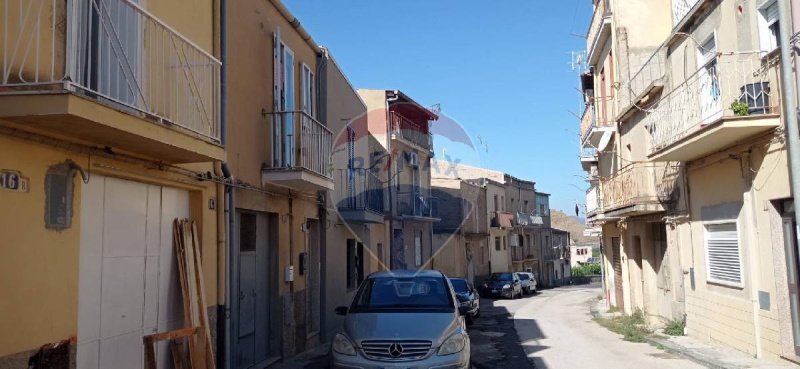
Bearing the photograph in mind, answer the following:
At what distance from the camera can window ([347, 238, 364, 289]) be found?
55.1ft

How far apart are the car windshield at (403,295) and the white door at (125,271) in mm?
2655

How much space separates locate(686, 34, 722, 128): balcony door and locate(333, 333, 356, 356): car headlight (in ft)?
21.5

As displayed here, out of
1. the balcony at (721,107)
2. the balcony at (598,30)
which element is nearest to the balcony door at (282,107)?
the balcony at (721,107)

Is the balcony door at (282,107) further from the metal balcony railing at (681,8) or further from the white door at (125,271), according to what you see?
the metal balcony railing at (681,8)

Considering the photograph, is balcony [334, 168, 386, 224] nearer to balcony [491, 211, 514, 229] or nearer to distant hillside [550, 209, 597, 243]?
balcony [491, 211, 514, 229]

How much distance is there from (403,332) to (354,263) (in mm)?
9674

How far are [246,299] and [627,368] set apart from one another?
6154mm

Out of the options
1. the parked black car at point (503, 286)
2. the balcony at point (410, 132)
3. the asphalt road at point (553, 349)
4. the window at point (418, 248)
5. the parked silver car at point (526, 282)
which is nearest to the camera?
the asphalt road at point (553, 349)

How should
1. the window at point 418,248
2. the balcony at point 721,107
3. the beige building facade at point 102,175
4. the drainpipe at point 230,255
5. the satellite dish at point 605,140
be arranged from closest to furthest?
the beige building facade at point 102,175 < the drainpipe at point 230,255 < the balcony at point 721,107 < the satellite dish at point 605,140 < the window at point 418,248

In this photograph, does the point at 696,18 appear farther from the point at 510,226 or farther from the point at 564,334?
the point at 510,226

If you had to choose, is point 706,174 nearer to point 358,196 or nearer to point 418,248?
point 358,196

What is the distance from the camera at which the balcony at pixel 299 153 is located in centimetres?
1014

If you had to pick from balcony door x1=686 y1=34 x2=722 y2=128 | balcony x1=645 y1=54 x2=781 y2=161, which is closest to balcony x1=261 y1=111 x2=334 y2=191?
balcony x1=645 y1=54 x2=781 y2=161

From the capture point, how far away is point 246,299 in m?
9.53
